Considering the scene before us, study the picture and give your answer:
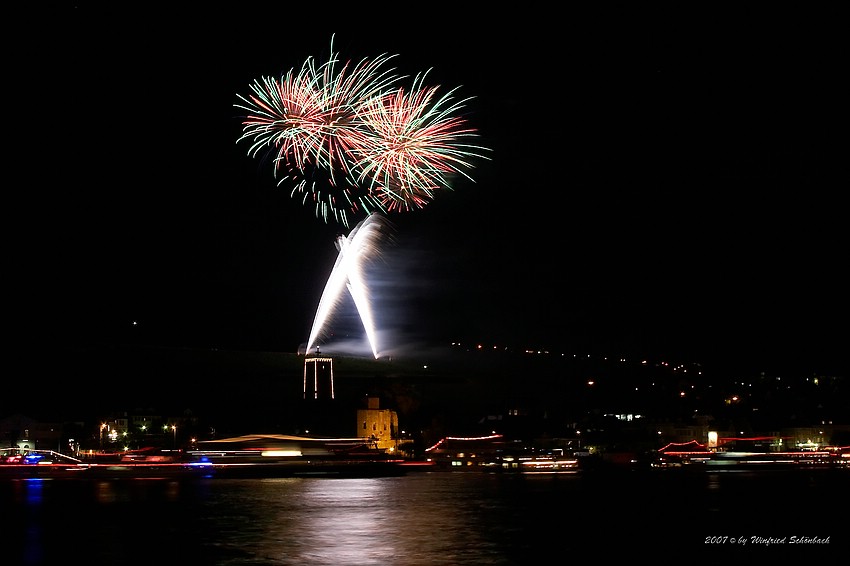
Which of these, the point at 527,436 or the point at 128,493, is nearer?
the point at 128,493

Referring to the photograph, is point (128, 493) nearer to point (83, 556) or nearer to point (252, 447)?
point (83, 556)

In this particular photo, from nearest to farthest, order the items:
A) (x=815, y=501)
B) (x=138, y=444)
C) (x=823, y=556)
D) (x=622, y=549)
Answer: (x=823, y=556) < (x=622, y=549) < (x=815, y=501) < (x=138, y=444)

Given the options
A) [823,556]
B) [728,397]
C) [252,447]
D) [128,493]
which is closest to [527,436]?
[728,397]

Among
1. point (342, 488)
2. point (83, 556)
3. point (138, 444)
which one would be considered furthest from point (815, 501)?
point (138, 444)

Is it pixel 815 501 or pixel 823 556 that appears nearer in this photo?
pixel 823 556

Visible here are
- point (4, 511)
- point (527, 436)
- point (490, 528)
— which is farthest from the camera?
point (527, 436)

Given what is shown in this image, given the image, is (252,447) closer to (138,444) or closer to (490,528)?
(138,444)
